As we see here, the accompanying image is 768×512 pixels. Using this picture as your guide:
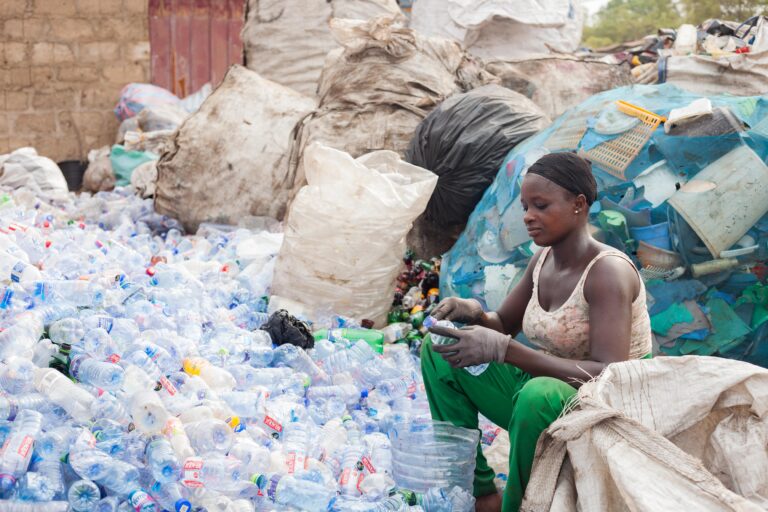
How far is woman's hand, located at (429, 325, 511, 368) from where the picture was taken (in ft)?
8.07

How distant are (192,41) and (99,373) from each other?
7664 mm

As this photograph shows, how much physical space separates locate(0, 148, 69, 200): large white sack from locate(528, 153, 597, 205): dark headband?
5386 millimetres

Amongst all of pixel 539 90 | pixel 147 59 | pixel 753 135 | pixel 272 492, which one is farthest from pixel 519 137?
pixel 147 59

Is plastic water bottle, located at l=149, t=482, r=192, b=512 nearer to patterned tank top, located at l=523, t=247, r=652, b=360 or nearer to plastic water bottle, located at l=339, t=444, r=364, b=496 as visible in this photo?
plastic water bottle, located at l=339, t=444, r=364, b=496

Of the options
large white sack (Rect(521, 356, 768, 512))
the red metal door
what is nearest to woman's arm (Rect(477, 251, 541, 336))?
large white sack (Rect(521, 356, 768, 512))

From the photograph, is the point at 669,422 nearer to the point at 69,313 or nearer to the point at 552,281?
the point at 552,281

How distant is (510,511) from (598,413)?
49cm

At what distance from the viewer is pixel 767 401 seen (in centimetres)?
206

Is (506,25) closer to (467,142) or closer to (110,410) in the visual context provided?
(467,142)

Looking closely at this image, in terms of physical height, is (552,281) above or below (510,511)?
above

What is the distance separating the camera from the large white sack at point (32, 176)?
7.04 metres

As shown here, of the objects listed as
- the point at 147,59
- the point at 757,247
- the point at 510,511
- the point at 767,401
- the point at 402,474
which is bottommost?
the point at 147,59

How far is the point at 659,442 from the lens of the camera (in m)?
2.00

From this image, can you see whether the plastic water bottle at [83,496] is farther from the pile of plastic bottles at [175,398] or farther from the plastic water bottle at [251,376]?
the plastic water bottle at [251,376]
